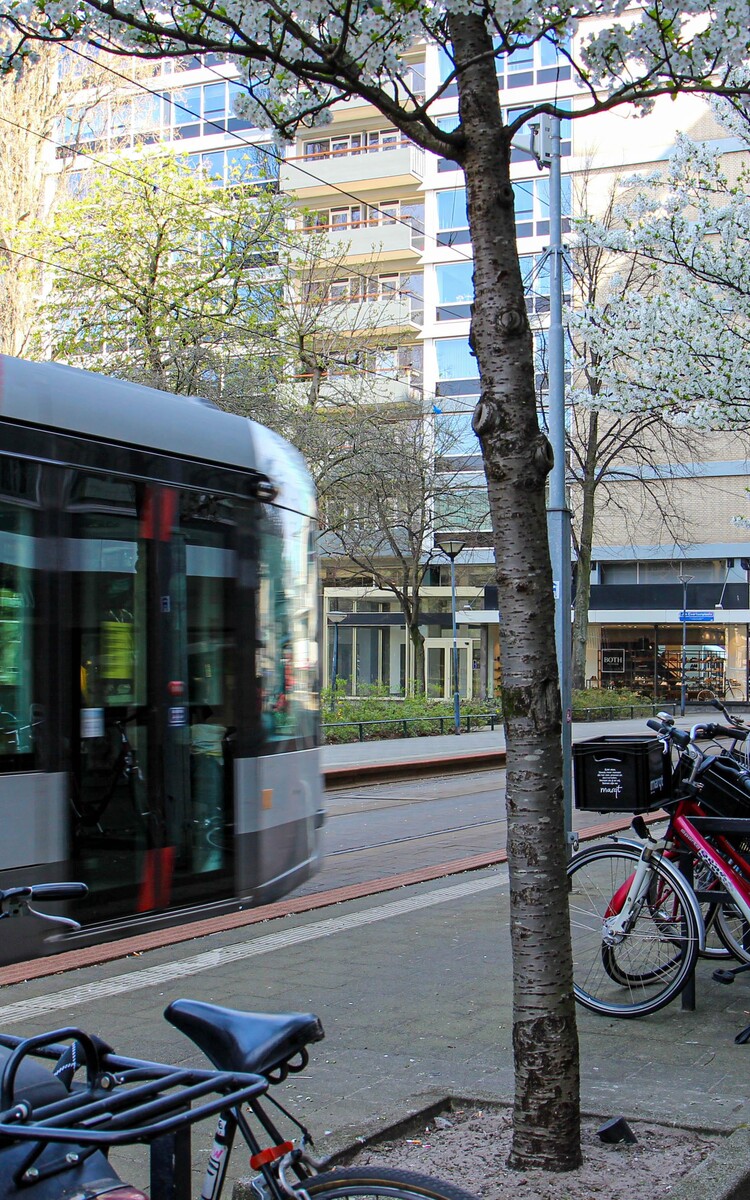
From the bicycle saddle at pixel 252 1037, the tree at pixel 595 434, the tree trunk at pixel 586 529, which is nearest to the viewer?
the bicycle saddle at pixel 252 1037

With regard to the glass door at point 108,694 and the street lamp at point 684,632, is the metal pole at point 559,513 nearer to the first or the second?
the glass door at point 108,694

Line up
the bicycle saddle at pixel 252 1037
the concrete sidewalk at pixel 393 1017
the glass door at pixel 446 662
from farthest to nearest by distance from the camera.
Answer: the glass door at pixel 446 662
the concrete sidewalk at pixel 393 1017
the bicycle saddle at pixel 252 1037

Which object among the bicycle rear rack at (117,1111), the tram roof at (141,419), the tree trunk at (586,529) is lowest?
the bicycle rear rack at (117,1111)

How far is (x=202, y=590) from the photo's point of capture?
295 inches

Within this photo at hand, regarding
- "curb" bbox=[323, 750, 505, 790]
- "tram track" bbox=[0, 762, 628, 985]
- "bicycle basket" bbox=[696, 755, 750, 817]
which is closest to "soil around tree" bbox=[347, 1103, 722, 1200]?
"bicycle basket" bbox=[696, 755, 750, 817]

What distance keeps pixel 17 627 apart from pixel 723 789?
3533mm

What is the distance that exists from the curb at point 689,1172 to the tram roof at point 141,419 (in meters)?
4.03

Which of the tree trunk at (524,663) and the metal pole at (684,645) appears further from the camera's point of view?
the metal pole at (684,645)

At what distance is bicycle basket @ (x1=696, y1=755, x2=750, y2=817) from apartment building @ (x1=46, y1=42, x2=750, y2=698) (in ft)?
123

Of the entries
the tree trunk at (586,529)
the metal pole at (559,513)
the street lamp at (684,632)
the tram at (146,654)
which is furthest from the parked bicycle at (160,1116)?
the street lamp at (684,632)

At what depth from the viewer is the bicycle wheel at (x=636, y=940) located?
218 inches

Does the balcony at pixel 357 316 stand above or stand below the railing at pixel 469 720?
above

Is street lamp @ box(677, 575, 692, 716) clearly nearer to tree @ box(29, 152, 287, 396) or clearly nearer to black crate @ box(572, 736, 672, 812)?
tree @ box(29, 152, 287, 396)

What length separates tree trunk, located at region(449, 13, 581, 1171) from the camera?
365 centimetres
